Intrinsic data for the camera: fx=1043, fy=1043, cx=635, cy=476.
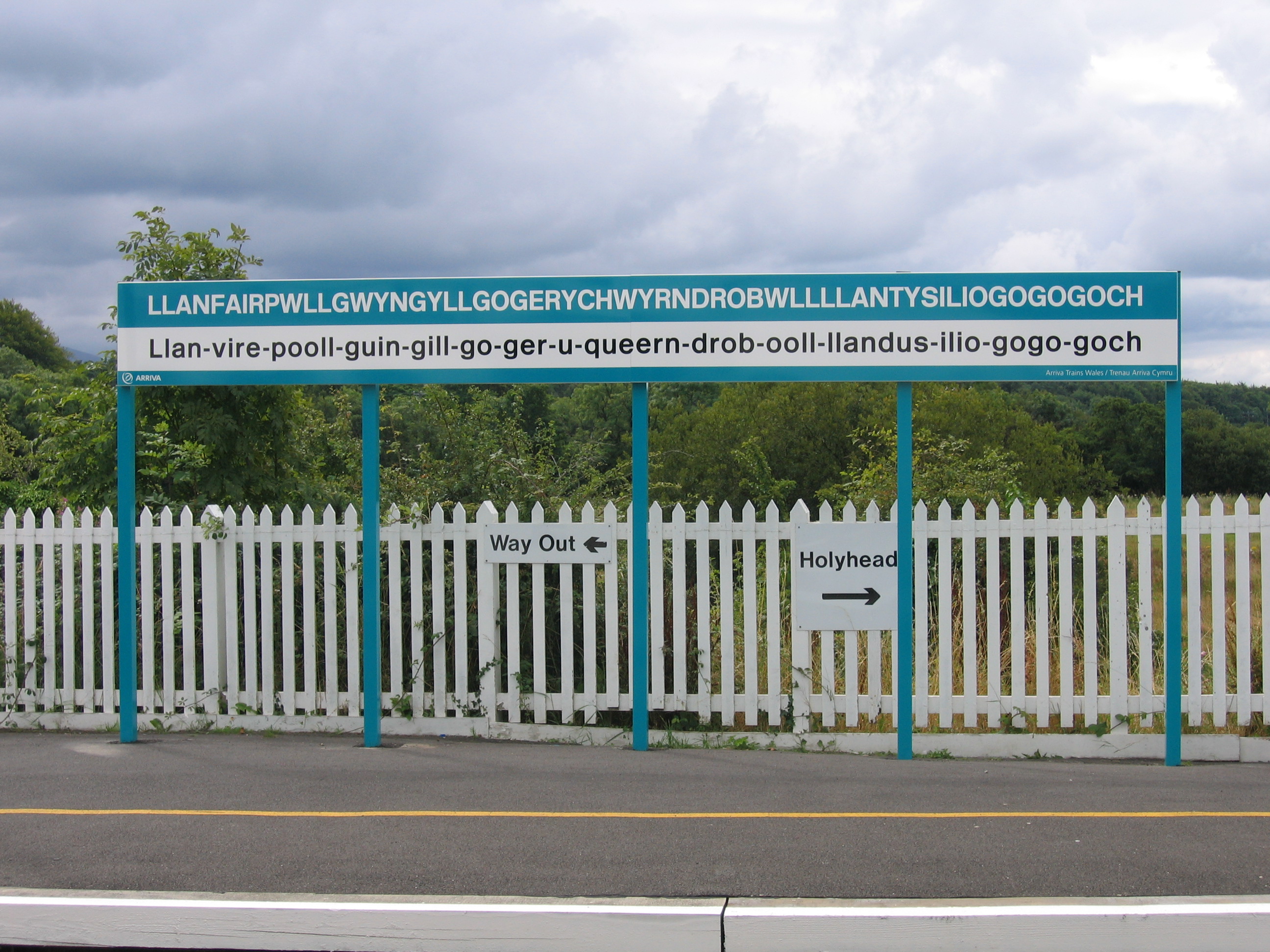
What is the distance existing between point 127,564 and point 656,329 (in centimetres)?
382

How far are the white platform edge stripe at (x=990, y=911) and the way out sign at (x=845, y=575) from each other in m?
2.70

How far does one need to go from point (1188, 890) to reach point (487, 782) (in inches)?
137

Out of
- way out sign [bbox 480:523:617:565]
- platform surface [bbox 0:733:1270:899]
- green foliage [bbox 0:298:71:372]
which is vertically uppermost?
green foliage [bbox 0:298:71:372]

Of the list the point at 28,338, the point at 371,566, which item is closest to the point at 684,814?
the point at 371,566

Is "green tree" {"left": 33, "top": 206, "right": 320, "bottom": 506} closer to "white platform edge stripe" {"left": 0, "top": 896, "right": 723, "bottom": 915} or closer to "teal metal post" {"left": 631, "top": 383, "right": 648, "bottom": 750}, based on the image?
"teal metal post" {"left": 631, "top": 383, "right": 648, "bottom": 750}

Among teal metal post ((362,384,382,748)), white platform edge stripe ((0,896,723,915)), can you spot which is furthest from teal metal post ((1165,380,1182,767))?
teal metal post ((362,384,382,748))

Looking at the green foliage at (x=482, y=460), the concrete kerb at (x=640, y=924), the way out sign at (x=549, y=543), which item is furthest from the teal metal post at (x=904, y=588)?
the green foliage at (x=482, y=460)

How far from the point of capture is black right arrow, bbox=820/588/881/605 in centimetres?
664

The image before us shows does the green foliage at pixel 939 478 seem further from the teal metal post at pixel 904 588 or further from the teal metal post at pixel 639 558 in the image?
the teal metal post at pixel 639 558

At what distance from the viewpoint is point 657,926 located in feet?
13.0

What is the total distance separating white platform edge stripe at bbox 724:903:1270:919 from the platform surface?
0.15 m

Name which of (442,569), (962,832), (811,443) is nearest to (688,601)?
(442,569)

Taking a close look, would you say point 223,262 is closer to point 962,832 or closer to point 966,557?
point 966,557

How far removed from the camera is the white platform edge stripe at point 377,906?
400 centimetres
